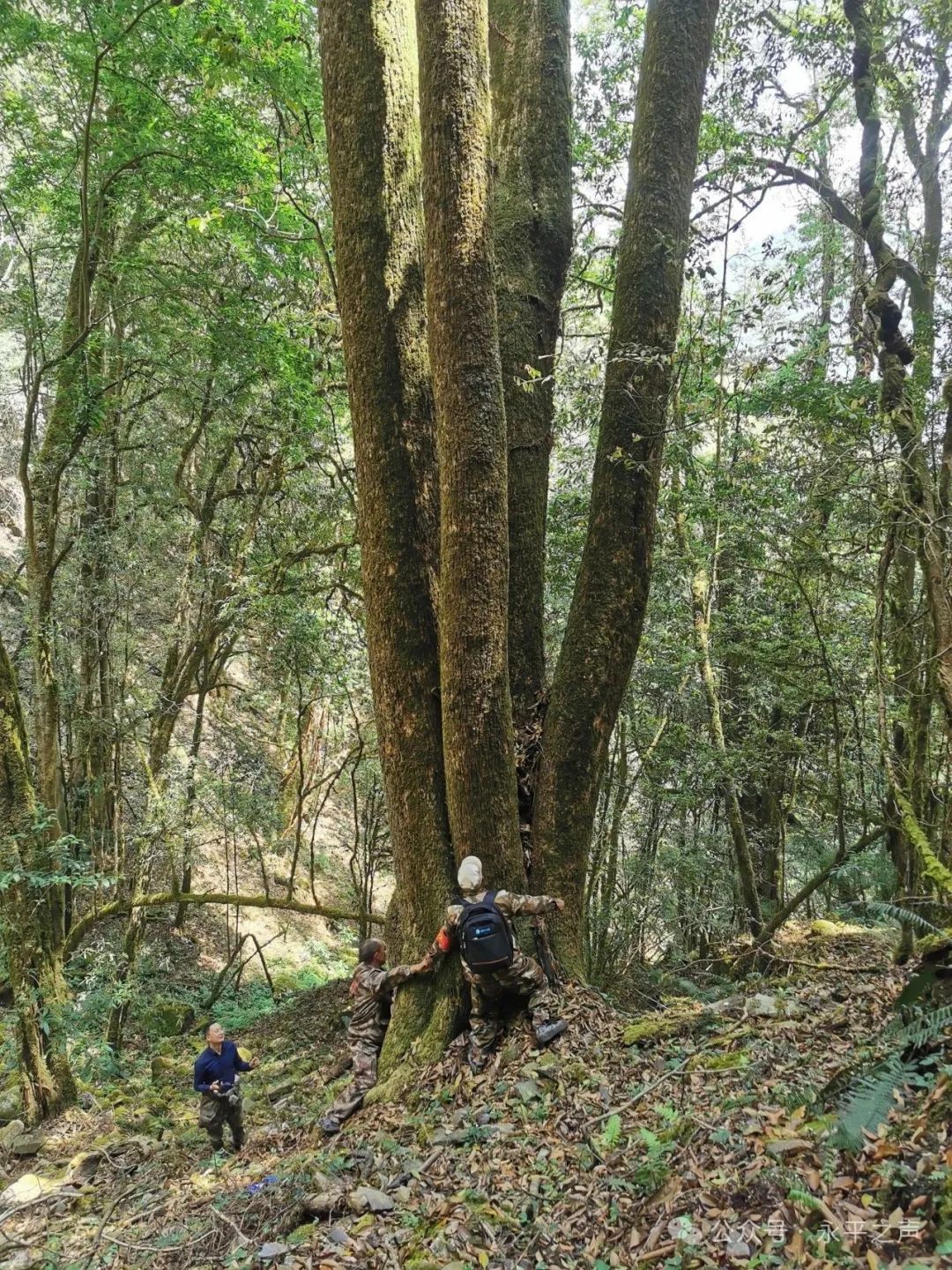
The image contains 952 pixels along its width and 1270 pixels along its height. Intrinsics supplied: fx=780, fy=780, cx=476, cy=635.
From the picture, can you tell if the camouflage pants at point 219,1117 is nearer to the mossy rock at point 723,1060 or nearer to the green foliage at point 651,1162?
the mossy rock at point 723,1060

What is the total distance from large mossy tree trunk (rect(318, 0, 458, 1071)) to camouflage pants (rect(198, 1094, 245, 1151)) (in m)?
2.40

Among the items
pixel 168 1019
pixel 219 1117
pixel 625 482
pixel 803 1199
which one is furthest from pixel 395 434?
pixel 168 1019

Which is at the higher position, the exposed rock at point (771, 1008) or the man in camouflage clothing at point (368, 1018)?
the exposed rock at point (771, 1008)

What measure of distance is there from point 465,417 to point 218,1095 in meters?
5.74

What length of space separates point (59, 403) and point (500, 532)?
6.53 metres

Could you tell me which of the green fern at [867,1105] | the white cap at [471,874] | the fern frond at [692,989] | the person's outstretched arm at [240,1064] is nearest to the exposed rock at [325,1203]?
the white cap at [471,874]

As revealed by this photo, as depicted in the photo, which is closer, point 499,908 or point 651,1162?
point 651,1162

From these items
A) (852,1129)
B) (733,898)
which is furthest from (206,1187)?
(733,898)

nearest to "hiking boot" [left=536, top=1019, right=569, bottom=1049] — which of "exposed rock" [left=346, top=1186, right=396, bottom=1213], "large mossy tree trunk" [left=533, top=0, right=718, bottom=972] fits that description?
"large mossy tree trunk" [left=533, top=0, right=718, bottom=972]

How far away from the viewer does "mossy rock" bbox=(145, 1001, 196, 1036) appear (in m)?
10.3

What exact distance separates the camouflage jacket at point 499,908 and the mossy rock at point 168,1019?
7.52m

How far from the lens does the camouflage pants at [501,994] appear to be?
4.59 metres

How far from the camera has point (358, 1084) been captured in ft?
16.7

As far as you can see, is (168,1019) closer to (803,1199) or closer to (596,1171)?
(596,1171)
